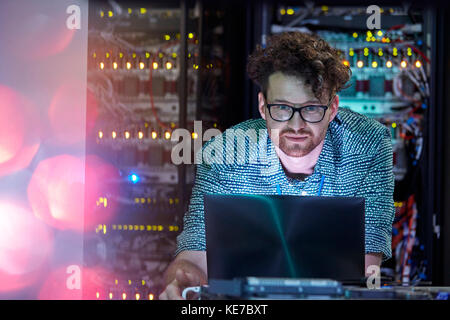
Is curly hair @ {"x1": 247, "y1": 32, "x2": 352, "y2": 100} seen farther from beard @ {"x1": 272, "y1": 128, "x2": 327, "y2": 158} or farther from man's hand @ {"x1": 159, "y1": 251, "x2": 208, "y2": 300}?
man's hand @ {"x1": 159, "y1": 251, "x2": 208, "y2": 300}

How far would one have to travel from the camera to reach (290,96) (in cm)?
206

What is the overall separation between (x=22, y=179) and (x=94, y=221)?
0.67 m

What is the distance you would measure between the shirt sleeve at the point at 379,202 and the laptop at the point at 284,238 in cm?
61

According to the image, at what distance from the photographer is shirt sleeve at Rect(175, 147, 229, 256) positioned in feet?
6.82

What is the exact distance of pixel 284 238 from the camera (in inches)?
56.9

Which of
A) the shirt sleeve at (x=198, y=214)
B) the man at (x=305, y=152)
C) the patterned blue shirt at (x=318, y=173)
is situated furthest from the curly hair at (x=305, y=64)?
A: the shirt sleeve at (x=198, y=214)

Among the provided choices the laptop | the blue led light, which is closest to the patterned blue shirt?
the laptop

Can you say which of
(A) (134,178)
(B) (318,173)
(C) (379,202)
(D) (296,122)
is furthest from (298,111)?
(A) (134,178)

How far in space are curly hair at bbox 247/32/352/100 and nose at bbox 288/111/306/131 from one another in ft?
0.34

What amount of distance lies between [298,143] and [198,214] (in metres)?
0.42

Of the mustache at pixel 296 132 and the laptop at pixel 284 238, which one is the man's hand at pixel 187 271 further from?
the mustache at pixel 296 132

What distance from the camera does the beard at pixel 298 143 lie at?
2.08 meters

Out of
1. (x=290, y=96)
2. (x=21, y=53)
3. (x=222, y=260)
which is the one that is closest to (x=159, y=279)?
(x=21, y=53)

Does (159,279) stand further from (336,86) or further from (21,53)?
(336,86)
